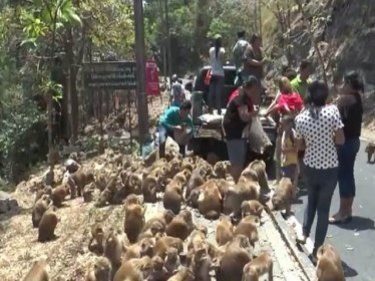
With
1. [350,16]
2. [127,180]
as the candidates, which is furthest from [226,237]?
[350,16]

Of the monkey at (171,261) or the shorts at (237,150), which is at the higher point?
the shorts at (237,150)

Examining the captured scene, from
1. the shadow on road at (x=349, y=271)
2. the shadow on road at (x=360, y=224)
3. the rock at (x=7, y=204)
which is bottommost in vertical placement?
the rock at (x=7, y=204)

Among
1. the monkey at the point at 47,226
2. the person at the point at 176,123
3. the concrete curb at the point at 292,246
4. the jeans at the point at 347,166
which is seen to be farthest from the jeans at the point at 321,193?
the person at the point at 176,123

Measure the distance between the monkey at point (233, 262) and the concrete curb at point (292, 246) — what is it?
0.80 metres

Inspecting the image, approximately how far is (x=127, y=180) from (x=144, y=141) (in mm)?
Answer: 4890

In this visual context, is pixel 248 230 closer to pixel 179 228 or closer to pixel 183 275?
pixel 179 228

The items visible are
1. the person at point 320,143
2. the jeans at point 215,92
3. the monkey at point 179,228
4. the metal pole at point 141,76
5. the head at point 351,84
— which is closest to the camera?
the person at point 320,143

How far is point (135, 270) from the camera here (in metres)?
8.09

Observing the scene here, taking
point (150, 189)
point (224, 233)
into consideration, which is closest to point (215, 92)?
point (150, 189)

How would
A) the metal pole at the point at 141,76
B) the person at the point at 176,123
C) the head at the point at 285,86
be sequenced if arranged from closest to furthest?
1. the head at the point at 285,86
2. the person at the point at 176,123
3. the metal pole at the point at 141,76

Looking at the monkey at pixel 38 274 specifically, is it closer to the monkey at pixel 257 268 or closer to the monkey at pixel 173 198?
Result: the monkey at pixel 257 268

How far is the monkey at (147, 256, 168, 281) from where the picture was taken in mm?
8133

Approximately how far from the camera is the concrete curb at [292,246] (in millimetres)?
8772

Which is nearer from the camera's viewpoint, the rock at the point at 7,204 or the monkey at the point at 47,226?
the monkey at the point at 47,226
